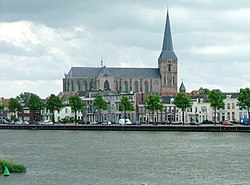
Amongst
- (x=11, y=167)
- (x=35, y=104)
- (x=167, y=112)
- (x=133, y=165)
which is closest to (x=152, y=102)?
(x=167, y=112)

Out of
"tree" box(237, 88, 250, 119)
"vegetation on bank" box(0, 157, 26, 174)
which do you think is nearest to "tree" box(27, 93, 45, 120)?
"tree" box(237, 88, 250, 119)

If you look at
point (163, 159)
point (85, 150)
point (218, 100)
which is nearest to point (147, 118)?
point (218, 100)

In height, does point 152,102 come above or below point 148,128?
above

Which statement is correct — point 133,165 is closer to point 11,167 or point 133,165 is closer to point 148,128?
point 11,167

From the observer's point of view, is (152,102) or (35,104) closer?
(152,102)

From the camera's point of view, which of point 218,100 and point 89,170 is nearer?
point 89,170

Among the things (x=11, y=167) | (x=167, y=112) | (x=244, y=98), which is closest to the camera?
(x=11, y=167)

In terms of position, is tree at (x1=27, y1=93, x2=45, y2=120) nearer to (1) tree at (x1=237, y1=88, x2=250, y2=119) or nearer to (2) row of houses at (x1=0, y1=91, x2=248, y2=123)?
(2) row of houses at (x1=0, y1=91, x2=248, y2=123)

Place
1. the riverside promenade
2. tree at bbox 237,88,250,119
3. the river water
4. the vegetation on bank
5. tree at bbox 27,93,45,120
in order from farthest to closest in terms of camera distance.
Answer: tree at bbox 27,93,45,120, tree at bbox 237,88,250,119, the riverside promenade, the vegetation on bank, the river water

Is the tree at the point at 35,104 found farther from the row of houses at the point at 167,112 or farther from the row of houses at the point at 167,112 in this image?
the row of houses at the point at 167,112

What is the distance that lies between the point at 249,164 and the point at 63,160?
51.8ft

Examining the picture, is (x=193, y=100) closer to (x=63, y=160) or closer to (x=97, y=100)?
(x=97, y=100)

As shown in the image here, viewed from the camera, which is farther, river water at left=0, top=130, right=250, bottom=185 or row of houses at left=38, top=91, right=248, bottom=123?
row of houses at left=38, top=91, right=248, bottom=123

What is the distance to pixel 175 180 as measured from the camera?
4909 cm
